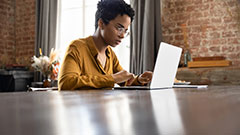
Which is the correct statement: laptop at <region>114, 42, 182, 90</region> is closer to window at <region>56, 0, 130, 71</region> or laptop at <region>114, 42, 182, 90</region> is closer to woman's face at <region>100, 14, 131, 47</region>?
woman's face at <region>100, 14, 131, 47</region>

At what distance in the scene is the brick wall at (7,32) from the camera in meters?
5.85

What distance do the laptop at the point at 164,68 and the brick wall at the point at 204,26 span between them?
9.08ft

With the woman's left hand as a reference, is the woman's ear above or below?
above

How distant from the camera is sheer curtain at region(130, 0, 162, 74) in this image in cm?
431

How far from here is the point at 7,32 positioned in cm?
594

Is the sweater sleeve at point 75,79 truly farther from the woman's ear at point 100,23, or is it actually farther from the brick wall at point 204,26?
the brick wall at point 204,26

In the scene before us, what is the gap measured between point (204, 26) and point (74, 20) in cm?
262

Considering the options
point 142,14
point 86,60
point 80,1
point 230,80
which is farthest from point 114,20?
point 80,1

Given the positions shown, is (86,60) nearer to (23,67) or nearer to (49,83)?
(49,83)

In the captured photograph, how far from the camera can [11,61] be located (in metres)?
6.02

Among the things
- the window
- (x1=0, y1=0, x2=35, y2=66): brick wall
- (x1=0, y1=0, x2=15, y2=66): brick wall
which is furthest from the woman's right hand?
(x1=0, y1=0, x2=15, y2=66): brick wall

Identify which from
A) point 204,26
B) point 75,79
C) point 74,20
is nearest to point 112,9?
point 75,79

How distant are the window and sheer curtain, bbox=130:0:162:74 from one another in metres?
1.18

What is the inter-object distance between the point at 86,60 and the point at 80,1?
3.74 m
